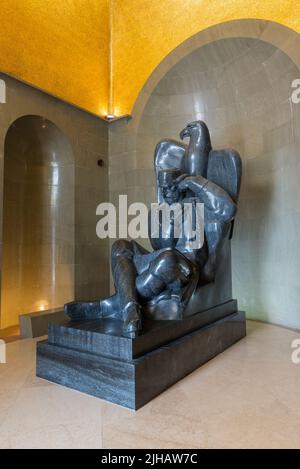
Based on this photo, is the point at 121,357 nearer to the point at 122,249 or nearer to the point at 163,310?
the point at 163,310

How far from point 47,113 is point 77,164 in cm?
81

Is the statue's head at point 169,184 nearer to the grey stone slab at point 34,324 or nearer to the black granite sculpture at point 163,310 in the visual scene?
the black granite sculpture at point 163,310

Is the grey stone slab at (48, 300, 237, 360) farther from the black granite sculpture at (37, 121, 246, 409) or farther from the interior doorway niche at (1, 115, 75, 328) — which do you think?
the interior doorway niche at (1, 115, 75, 328)

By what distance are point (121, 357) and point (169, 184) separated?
1.54 m

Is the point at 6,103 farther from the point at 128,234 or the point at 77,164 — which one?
the point at 128,234

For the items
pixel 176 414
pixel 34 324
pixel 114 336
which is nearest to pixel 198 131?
pixel 114 336

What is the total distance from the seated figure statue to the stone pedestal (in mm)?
127

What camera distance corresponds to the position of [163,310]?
7.29 ft

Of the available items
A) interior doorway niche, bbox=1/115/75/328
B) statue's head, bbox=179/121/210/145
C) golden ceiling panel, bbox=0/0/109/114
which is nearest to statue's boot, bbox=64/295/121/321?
statue's head, bbox=179/121/210/145

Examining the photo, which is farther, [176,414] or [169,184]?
[169,184]

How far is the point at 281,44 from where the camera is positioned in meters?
3.57

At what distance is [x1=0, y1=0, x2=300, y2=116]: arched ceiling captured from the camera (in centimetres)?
377

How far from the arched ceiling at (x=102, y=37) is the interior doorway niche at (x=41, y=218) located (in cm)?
81
